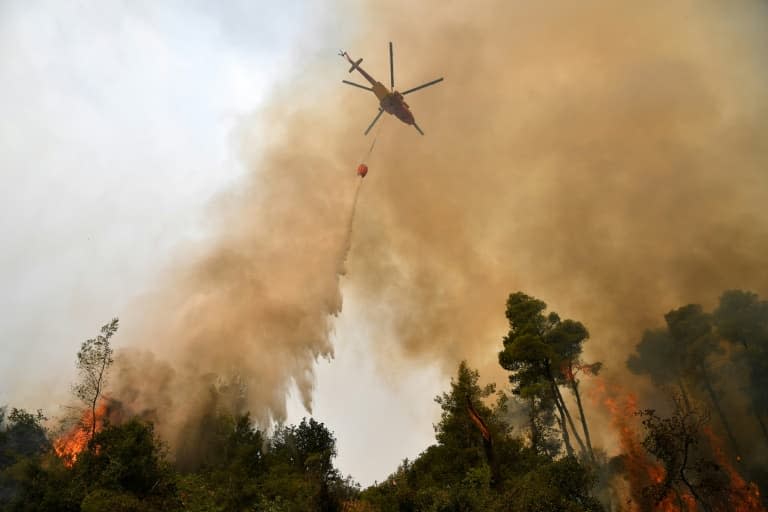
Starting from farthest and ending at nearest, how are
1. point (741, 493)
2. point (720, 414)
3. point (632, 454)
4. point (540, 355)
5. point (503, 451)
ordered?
point (632, 454) → point (720, 414) → point (741, 493) → point (540, 355) → point (503, 451)

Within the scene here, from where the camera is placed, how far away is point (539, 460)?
108 feet

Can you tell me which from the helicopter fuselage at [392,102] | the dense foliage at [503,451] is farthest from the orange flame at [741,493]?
the helicopter fuselage at [392,102]

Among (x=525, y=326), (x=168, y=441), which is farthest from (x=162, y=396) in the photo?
(x=525, y=326)

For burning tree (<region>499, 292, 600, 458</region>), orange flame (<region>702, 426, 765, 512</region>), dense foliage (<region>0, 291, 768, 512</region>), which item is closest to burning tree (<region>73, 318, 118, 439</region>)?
dense foliage (<region>0, 291, 768, 512</region>)

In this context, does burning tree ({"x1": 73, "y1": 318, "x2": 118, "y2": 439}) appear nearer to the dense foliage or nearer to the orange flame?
the dense foliage

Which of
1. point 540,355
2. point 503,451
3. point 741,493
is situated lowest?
point 741,493

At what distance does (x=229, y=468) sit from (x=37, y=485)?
19.3m

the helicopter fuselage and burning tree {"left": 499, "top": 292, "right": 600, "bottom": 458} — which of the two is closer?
burning tree {"left": 499, "top": 292, "right": 600, "bottom": 458}

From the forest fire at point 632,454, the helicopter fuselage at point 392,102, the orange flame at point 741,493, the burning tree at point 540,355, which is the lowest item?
the orange flame at point 741,493

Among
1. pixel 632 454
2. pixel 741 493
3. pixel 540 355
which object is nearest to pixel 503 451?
pixel 540 355

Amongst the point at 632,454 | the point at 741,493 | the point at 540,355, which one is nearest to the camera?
the point at 540,355

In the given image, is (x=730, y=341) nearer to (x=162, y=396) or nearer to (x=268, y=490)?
(x=268, y=490)

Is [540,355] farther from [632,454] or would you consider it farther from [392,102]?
[392,102]

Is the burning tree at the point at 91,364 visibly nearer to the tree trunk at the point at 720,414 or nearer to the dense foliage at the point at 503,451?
the dense foliage at the point at 503,451
